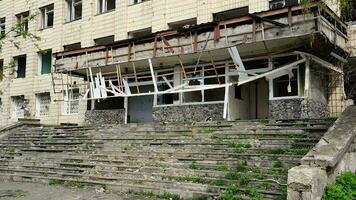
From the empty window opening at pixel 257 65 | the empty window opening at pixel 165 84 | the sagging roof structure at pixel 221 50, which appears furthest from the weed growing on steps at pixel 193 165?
the empty window opening at pixel 165 84

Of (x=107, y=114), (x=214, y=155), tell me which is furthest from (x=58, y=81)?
(x=214, y=155)

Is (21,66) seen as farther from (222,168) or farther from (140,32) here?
(222,168)

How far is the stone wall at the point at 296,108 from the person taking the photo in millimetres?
14891

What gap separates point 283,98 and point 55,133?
30.6ft

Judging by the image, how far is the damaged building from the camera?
14969 mm

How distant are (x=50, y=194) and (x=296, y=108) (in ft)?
28.8

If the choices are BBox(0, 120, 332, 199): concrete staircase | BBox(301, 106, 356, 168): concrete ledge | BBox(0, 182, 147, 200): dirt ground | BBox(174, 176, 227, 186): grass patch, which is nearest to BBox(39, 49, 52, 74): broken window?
BBox(0, 120, 332, 199): concrete staircase

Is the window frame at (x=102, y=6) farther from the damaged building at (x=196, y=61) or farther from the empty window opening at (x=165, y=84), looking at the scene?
the empty window opening at (x=165, y=84)

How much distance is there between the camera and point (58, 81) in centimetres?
2528

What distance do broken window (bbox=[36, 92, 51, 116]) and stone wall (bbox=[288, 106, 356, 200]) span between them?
2022 centimetres

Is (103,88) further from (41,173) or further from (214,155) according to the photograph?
(214,155)

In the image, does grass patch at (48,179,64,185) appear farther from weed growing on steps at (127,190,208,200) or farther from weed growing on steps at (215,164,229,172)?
weed growing on steps at (215,164,229,172)

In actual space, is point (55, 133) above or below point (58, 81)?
below

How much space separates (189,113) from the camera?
17.9 metres
